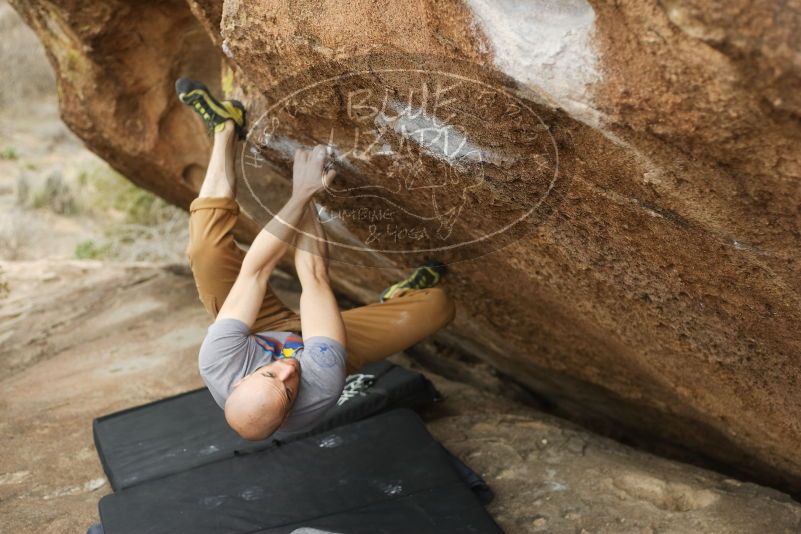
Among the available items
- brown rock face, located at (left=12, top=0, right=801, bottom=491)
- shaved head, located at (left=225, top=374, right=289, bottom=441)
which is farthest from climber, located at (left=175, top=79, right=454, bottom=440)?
brown rock face, located at (left=12, top=0, right=801, bottom=491)

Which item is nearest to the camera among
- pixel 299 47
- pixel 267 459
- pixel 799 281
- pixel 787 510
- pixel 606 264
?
pixel 799 281

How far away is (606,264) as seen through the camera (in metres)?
2.40

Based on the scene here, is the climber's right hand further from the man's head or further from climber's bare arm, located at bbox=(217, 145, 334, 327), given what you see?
the man's head

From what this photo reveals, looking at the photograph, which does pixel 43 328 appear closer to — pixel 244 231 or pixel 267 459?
pixel 244 231

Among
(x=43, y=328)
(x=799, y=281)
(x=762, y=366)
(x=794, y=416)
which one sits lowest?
(x=43, y=328)

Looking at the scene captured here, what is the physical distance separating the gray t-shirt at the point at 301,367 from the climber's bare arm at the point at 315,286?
0.05 meters

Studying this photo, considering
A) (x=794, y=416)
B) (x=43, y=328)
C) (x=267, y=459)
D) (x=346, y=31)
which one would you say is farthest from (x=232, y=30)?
(x=43, y=328)

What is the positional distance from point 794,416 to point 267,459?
1813mm

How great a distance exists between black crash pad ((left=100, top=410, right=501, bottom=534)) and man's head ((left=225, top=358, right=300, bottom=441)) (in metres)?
0.38

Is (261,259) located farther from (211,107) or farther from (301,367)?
(211,107)

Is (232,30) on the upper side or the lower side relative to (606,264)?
upper

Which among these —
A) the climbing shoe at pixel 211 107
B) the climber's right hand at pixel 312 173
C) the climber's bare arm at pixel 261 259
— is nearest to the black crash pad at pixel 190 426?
the climber's bare arm at pixel 261 259

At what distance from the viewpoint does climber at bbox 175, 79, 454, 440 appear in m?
2.35

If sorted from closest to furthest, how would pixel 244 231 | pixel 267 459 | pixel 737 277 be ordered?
pixel 737 277
pixel 267 459
pixel 244 231
